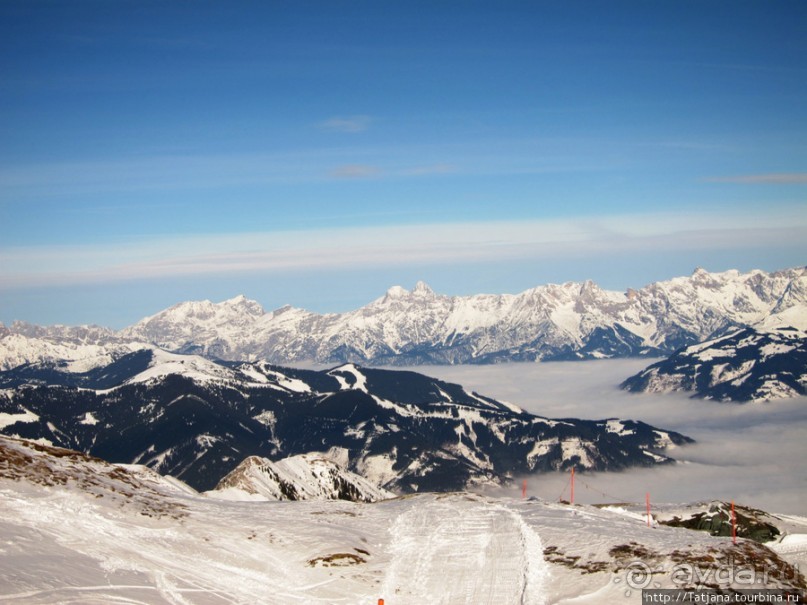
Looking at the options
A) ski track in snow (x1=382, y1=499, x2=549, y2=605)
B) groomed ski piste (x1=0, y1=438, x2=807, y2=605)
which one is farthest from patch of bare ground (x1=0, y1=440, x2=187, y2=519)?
ski track in snow (x1=382, y1=499, x2=549, y2=605)

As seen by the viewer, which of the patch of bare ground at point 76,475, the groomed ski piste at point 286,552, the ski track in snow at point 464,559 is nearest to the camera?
the groomed ski piste at point 286,552

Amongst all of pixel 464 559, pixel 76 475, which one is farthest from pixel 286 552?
pixel 76 475

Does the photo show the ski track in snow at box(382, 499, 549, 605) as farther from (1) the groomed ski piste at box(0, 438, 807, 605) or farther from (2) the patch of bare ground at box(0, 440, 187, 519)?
(2) the patch of bare ground at box(0, 440, 187, 519)

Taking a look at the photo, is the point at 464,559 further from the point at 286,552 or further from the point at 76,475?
the point at 76,475

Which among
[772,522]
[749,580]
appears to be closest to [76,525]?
[749,580]

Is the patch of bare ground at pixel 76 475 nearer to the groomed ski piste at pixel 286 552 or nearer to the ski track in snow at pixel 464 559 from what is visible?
the groomed ski piste at pixel 286 552

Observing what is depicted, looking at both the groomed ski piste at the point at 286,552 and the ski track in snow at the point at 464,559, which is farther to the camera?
the ski track in snow at the point at 464,559

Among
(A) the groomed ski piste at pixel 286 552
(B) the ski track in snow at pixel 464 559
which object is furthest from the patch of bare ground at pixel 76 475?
(B) the ski track in snow at pixel 464 559
